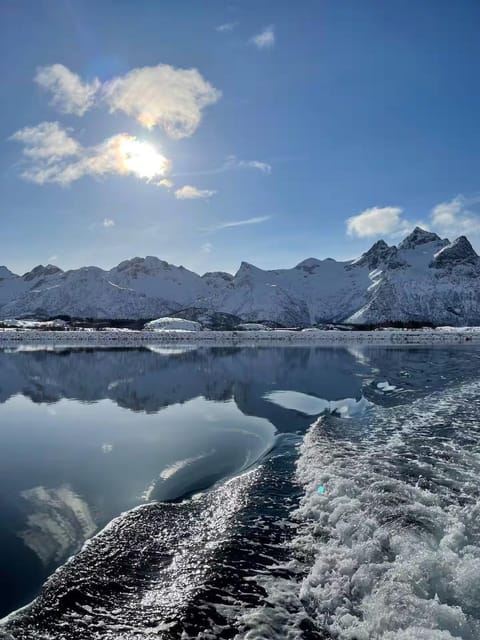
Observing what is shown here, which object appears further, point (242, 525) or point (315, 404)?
point (315, 404)

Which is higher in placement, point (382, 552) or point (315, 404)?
point (382, 552)

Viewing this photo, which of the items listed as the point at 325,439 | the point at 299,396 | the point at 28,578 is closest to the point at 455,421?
the point at 325,439

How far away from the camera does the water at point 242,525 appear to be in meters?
7.75

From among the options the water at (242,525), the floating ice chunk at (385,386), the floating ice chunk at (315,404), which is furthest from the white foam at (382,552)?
the floating ice chunk at (385,386)

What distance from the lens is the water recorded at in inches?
305

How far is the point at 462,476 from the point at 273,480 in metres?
6.43

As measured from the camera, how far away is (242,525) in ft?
36.9

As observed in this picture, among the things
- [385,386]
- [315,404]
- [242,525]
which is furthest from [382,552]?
[385,386]

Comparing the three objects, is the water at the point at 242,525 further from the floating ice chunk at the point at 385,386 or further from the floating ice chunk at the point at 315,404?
the floating ice chunk at the point at 385,386

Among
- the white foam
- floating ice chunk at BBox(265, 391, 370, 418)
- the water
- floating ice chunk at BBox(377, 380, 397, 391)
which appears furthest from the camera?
floating ice chunk at BBox(377, 380, 397, 391)

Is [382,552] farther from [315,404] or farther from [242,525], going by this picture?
[315,404]

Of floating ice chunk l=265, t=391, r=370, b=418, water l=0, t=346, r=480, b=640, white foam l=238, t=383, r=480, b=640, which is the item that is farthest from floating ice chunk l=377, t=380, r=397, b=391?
white foam l=238, t=383, r=480, b=640

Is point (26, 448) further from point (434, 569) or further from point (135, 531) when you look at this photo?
point (434, 569)

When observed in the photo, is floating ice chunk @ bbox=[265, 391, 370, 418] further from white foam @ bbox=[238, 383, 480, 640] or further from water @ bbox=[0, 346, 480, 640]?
white foam @ bbox=[238, 383, 480, 640]
